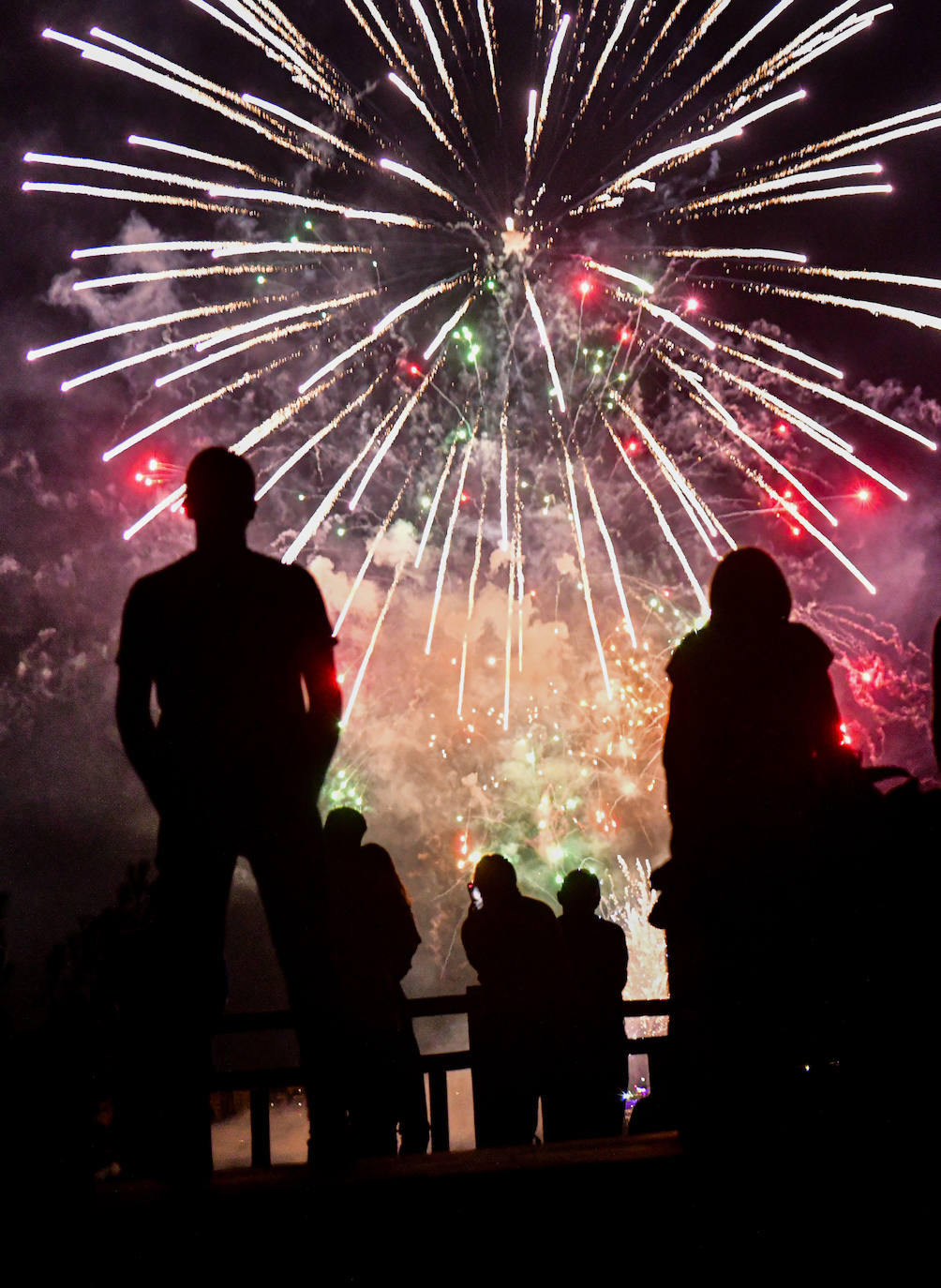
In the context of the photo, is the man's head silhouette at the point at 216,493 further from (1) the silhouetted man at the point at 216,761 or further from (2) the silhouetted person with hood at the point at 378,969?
(2) the silhouetted person with hood at the point at 378,969

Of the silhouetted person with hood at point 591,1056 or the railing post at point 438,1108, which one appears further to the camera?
the railing post at point 438,1108

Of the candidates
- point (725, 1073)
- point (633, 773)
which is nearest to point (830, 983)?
point (725, 1073)

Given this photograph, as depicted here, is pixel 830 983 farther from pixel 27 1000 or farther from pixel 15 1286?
pixel 27 1000

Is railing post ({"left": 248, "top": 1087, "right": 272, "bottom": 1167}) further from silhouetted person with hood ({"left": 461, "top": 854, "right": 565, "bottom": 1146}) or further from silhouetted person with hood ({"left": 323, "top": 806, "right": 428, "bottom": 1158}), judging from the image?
silhouetted person with hood ({"left": 461, "top": 854, "right": 565, "bottom": 1146})

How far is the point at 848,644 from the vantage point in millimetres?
27938

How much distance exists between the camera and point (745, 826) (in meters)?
2.77

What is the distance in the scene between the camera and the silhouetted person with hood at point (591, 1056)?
15.5ft

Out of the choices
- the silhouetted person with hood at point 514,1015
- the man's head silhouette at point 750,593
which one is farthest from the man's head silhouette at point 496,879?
the man's head silhouette at point 750,593

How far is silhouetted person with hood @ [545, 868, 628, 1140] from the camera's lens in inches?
186

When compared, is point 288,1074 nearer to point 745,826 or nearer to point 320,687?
point 320,687

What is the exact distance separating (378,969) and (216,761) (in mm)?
2239

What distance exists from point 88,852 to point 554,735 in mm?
24792

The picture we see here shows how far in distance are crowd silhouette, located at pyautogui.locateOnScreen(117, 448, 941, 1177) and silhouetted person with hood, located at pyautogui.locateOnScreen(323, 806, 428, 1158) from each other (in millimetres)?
1226

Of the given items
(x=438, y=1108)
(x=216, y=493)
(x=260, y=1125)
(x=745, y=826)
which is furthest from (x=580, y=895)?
(x=216, y=493)
